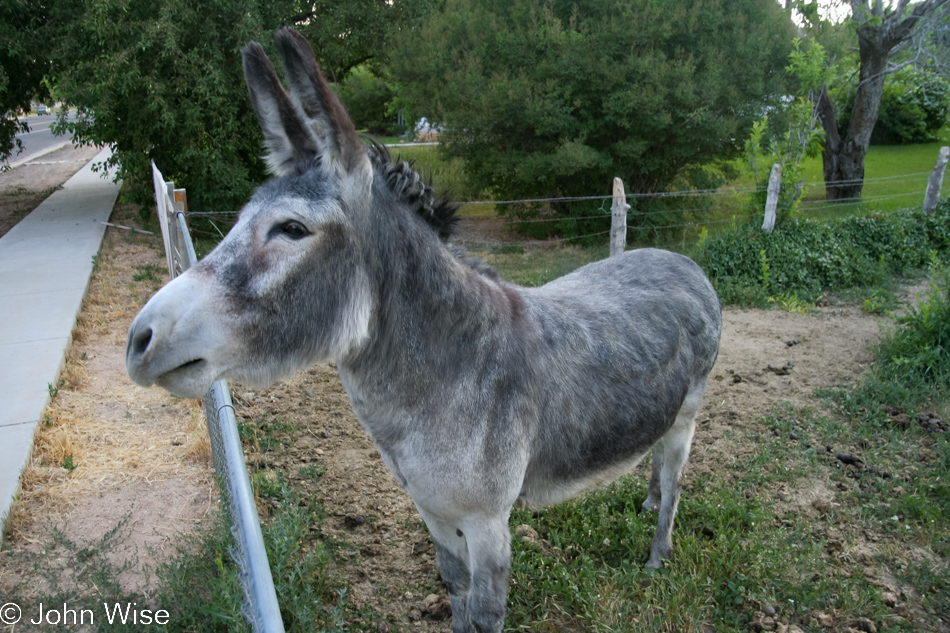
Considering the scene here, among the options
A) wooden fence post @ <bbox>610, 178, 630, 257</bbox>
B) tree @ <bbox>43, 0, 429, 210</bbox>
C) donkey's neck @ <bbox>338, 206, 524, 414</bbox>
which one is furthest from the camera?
tree @ <bbox>43, 0, 429, 210</bbox>

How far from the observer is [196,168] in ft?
34.7

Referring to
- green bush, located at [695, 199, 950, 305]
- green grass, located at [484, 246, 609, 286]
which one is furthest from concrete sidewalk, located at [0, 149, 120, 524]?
green bush, located at [695, 199, 950, 305]

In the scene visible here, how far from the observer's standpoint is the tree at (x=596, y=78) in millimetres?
10617

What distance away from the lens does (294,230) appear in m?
1.74

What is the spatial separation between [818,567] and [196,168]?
10.8 metres

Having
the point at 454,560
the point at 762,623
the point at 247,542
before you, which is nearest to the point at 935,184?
the point at 762,623

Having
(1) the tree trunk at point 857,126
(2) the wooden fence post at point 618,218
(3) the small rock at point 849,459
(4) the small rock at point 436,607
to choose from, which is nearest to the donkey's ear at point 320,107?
(4) the small rock at point 436,607

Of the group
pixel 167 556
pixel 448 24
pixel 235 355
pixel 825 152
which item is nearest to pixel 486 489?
pixel 235 355

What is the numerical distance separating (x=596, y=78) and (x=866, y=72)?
→ 7345 mm

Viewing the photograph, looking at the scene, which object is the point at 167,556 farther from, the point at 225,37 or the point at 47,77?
the point at 47,77

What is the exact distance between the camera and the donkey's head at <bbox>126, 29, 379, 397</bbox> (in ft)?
5.16

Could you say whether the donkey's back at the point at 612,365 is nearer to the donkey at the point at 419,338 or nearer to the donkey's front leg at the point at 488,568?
the donkey at the point at 419,338

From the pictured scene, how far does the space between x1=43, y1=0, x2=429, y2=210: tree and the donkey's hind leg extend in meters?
9.25

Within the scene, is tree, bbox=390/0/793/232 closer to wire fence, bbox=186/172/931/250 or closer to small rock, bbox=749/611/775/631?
wire fence, bbox=186/172/931/250
